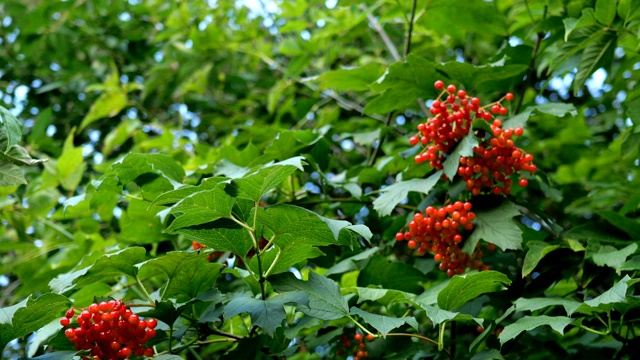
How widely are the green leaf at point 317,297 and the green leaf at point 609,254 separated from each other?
26.4 inches

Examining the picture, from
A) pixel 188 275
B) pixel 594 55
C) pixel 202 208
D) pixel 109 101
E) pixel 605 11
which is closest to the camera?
pixel 202 208

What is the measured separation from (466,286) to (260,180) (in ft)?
1.85

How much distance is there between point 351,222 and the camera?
2338mm

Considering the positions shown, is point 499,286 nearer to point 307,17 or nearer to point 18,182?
point 18,182

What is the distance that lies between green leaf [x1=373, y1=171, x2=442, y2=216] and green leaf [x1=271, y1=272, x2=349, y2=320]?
32cm

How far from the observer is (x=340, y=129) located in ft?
9.75

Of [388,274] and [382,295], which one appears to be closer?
[382,295]

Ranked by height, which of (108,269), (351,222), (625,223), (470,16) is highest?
(470,16)

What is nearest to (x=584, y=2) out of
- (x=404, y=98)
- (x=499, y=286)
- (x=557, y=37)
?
(x=557, y=37)

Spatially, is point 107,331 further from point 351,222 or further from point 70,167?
point 70,167

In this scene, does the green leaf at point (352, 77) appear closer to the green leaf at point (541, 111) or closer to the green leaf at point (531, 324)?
the green leaf at point (541, 111)

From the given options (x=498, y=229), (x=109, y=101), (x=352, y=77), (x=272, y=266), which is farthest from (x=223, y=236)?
(x=109, y=101)

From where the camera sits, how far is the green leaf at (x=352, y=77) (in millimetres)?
2223

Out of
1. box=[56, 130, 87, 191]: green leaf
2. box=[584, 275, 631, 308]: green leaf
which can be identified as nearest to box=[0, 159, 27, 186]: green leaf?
box=[56, 130, 87, 191]: green leaf
